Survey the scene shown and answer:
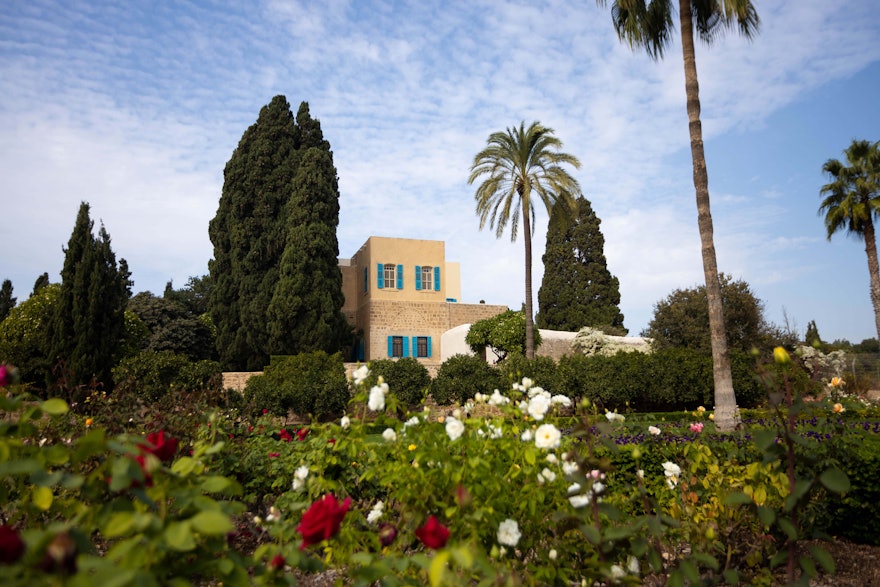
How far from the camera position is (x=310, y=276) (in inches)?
902

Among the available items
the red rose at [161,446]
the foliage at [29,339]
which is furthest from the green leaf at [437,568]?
the foliage at [29,339]

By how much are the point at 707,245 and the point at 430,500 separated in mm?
8993

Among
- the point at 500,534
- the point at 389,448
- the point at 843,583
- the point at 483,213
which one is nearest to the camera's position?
the point at 500,534

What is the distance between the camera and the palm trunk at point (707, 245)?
970 centimetres

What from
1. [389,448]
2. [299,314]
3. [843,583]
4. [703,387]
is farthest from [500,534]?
[299,314]

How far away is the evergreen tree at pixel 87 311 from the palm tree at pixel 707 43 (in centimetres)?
1784

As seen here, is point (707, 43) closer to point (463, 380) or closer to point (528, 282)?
point (528, 282)

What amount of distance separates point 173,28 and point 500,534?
723cm

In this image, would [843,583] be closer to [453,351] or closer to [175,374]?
[175,374]

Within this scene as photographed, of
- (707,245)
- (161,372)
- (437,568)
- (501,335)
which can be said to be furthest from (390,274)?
(437,568)

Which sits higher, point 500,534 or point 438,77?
point 438,77

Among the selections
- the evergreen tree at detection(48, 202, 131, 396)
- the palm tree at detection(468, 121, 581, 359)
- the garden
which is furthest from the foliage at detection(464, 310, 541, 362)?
the garden

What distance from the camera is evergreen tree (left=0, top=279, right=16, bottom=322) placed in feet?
114

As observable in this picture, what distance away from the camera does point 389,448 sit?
309 cm
